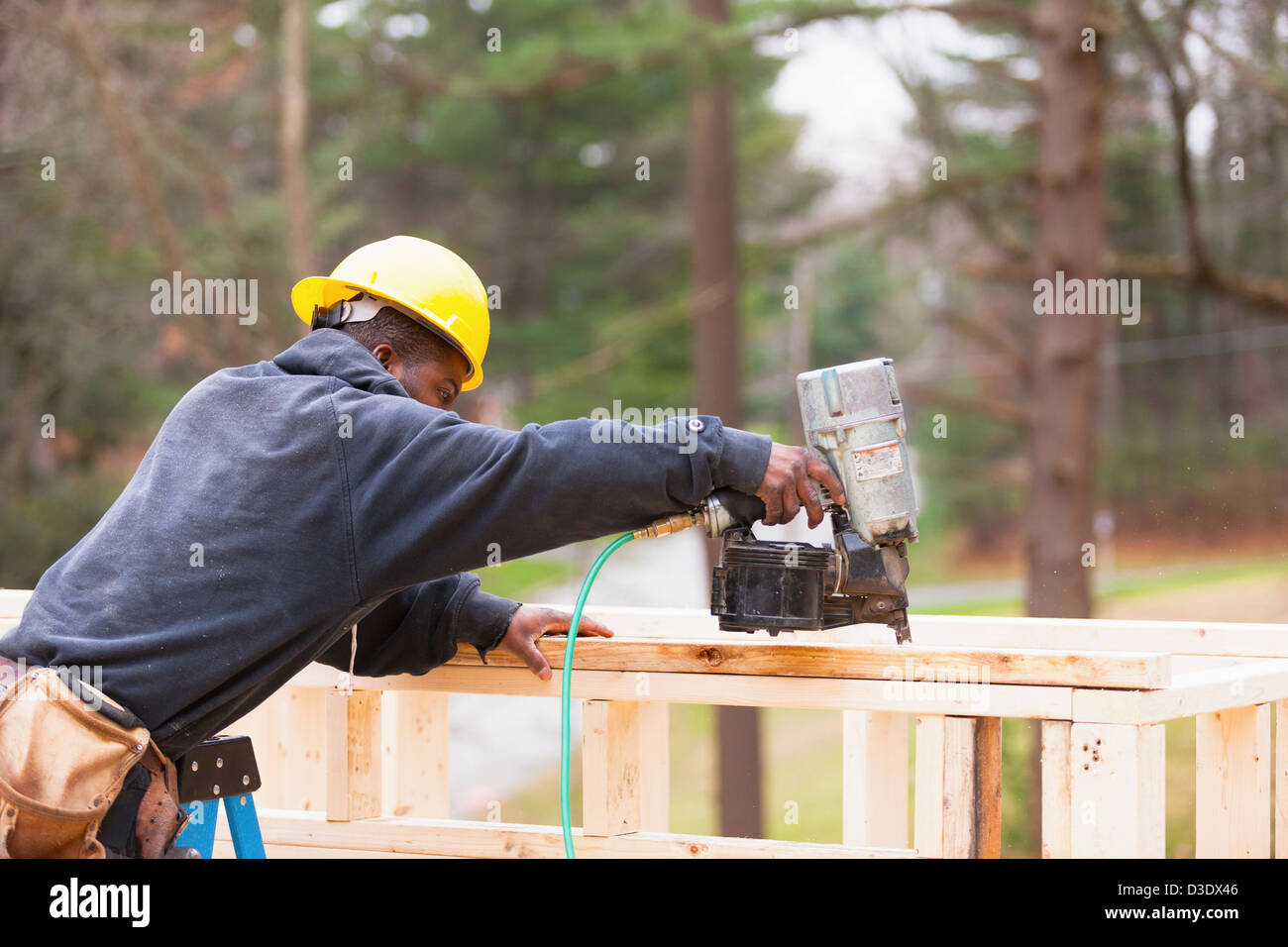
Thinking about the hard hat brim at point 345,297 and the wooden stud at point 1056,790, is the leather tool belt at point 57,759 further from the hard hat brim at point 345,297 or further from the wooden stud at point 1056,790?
the wooden stud at point 1056,790

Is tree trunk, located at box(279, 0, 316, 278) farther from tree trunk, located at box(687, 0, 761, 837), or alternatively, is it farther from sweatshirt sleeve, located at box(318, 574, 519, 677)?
sweatshirt sleeve, located at box(318, 574, 519, 677)

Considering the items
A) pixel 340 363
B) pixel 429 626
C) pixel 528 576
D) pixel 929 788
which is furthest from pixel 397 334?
pixel 528 576

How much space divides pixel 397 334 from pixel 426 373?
10cm

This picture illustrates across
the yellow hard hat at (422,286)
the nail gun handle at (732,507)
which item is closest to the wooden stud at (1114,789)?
the nail gun handle at (732,507)

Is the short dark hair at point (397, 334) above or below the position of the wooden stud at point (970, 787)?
above

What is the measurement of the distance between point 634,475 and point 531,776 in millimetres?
12357

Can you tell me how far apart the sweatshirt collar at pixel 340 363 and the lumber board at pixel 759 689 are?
787 millimetres

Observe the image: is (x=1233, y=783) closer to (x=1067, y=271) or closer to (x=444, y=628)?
(x=444, y=628)

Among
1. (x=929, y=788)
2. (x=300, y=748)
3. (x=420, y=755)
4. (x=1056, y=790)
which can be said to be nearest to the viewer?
(x=1056, y=790)

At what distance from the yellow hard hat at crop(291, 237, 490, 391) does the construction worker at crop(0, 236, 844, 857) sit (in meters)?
0.28

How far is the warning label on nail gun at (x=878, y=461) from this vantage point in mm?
2396

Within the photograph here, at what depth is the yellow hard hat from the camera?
2.68m

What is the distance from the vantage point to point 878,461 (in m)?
2.40

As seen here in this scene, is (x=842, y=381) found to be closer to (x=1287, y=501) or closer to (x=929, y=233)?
(x=929, y=233)
